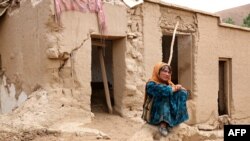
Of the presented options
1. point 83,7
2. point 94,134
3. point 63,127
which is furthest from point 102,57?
point 94,134

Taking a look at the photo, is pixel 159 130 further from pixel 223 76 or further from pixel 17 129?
pixel 223 76

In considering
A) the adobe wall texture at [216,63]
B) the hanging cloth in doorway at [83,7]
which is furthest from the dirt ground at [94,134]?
the adobe wall texture at [216,63]

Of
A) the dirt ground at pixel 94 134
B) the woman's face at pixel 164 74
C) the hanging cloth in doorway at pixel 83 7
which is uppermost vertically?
the hanging cloth in doorway at pixel 83 7

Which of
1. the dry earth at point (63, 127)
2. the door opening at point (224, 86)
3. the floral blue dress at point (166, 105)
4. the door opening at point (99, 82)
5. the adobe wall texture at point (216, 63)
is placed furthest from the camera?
the door opening at point (224, 86)

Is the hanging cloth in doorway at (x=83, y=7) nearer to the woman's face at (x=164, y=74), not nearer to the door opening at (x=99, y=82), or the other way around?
the door opening at (x=99, y=82)

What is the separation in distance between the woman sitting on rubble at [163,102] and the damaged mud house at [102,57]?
5.38ft

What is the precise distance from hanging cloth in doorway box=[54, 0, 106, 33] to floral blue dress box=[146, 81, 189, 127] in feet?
6.97

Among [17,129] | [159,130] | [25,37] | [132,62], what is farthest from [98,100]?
[159,130]

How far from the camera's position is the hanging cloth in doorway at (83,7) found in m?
5.94

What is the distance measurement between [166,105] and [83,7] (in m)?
2.46

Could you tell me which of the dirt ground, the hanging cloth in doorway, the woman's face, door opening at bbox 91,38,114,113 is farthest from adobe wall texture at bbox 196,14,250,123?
the woman's face

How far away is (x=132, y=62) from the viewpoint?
279 inches

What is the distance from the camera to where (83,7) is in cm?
627

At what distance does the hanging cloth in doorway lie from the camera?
594 cm
